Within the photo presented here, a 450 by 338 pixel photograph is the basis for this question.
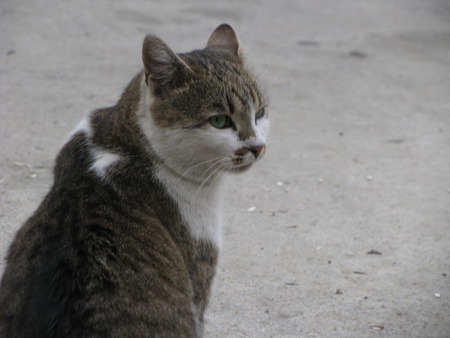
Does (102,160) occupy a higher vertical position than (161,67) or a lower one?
lower

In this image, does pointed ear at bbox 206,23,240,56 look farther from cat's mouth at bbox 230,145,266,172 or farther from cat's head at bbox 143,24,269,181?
cat's mouth at bbox 230,145,266,172

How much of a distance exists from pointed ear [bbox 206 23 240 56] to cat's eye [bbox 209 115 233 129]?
1.87ft

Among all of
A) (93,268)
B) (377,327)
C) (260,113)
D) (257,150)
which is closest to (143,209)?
(93,268)

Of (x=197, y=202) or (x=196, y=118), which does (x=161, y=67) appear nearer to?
(x=196, y=118)

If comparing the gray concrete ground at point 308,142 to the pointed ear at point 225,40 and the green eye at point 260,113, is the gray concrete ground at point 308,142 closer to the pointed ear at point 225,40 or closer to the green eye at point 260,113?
the green eye at point 260,113

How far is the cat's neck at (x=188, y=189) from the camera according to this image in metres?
3.00

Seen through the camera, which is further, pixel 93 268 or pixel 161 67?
pixel 161 67

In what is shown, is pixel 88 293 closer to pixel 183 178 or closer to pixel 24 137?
pixel 183 178

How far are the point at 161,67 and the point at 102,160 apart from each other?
0.44 m

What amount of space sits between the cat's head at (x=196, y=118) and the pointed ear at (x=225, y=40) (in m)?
0.44

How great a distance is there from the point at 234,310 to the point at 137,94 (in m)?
1.25

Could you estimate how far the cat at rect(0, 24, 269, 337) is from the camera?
8.34 ft

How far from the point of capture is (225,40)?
11.6ft

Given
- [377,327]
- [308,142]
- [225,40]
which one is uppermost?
[225,40]
